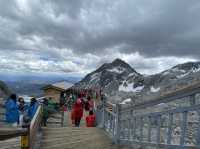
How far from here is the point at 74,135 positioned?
12.5 meters

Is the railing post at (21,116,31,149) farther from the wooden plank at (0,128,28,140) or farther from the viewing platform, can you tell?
the wooden plank at (0,128,28,140)

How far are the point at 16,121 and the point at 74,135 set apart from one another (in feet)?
8.07

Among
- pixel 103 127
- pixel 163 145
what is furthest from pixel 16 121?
pixel 163 145

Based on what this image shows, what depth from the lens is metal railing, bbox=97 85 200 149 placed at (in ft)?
20.3

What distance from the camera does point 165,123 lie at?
8922 millimetres

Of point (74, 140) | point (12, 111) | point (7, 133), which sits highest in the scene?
point (12, 111)

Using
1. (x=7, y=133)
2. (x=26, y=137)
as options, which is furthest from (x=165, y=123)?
(x=7, y=133)

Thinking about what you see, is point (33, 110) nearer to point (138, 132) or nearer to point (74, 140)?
point (74, 140)

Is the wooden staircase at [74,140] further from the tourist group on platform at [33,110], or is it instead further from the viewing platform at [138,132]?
the tourist group on platform at [33,110]

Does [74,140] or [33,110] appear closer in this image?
[74,140]

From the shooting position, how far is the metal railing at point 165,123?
619 centimetres

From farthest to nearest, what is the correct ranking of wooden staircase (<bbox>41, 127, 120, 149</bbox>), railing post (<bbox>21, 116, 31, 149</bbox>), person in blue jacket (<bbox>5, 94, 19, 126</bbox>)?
person in blue jacket (<bbox>5, 94, 19, 126</bbox>) → wooden staircase (<bbox>41, 127, 120, 149</bbox>) → railing post (<bbox>21, 116, 31, 149</bbox>)

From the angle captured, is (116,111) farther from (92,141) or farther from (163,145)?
(163,145)

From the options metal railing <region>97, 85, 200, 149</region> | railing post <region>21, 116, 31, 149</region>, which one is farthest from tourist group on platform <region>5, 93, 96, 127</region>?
metal railing <region>97, 85, 200, 149</region>
